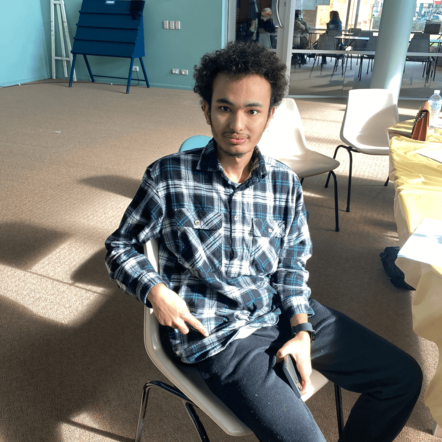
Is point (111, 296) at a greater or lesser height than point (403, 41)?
lesser

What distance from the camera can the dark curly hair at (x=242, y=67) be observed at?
1.05m

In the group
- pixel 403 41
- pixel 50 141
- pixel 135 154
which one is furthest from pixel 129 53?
pixel 403 41

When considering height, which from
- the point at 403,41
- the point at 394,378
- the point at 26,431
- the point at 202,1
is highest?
the point at 202,1

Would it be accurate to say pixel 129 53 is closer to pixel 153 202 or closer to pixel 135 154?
pixel 135 154

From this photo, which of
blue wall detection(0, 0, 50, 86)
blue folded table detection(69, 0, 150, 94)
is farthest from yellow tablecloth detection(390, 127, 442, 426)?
blue wall detection(0, 0, 50, 86)

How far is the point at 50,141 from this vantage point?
14.7 feet

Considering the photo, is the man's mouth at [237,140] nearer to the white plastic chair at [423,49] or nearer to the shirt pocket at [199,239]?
the shirt pocket at [199,239]

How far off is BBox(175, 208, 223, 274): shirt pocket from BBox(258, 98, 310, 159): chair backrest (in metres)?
1.65

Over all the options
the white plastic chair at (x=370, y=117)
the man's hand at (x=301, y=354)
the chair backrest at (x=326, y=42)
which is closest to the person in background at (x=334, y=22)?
the chair backrest at (x=326, y=42)

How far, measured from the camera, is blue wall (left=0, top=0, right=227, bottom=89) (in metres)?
6.94

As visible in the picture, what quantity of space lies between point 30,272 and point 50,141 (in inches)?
106

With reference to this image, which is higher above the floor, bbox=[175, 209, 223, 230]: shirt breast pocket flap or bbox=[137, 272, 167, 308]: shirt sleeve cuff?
bbox=[175, 209, 223, 230]: shirt breast pocket flap

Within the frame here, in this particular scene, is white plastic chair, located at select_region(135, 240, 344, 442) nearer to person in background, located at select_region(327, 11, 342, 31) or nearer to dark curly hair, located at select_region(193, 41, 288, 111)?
dark curly hair, located at select_region(193, 41, 288, 111)

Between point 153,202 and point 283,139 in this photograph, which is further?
point 283,139
